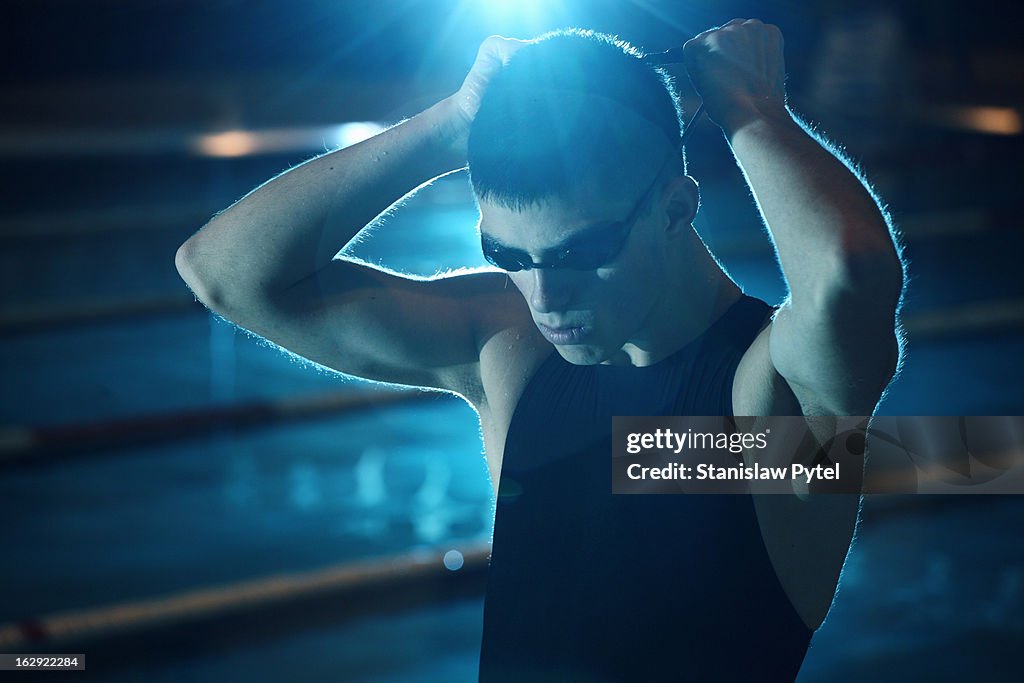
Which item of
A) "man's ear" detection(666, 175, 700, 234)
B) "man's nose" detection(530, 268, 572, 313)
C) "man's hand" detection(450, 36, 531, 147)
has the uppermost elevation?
"man's hand" detection(450, 36, 531, 147)

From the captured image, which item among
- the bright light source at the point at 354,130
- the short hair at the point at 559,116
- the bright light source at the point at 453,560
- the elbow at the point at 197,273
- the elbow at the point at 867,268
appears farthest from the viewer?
the bright light source at the point at 354,130

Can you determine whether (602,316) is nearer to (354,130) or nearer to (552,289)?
(552,289)

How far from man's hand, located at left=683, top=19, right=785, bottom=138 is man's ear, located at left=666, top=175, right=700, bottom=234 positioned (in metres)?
0.07

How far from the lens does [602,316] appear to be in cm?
103

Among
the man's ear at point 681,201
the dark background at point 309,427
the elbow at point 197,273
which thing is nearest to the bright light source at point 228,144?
the dark background at point 309,427

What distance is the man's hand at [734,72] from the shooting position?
3.13 ft

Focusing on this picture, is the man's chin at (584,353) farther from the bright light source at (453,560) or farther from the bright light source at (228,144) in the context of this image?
the bright light source at (228,144)

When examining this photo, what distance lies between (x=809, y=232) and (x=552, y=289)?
0.23 metres

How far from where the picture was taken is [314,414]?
4.62 m

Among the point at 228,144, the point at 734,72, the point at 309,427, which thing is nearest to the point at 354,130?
the point at 228,144

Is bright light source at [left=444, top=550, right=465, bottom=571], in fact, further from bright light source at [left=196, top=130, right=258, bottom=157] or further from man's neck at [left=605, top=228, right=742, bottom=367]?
bright light source at [left=196, top=130, right=258, bottom=157]

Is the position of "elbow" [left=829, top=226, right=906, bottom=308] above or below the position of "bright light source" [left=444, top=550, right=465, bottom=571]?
above

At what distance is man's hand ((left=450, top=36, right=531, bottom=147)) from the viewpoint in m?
1.02

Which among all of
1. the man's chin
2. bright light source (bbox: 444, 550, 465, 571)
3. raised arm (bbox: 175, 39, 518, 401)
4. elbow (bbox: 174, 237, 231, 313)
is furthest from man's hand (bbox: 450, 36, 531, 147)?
bright light source (bbox: 444, 550, 465, 571)
